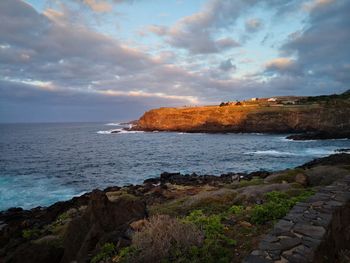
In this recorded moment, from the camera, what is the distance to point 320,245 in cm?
564

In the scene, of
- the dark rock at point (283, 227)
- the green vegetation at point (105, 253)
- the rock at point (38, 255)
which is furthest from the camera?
the rock at point (38, 255)

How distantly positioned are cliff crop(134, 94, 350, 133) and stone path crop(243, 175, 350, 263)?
92.7m

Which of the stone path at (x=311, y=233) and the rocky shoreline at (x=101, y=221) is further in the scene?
the rocky shoreline at (x=101, y=221)

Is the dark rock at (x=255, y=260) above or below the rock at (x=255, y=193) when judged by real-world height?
above

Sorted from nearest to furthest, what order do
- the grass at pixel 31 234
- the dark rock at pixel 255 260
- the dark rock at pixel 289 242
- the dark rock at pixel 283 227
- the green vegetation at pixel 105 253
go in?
the dark rock at pixel 255 260 → the dark rock at pixel 289 242 → the dark rock at pixel 283 227 → the green vegetation at pixel 105 253 → the grass at pixel 31 234

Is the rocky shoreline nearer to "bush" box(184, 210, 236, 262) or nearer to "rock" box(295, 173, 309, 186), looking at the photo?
"rock" box(295, 173, 309, 186)

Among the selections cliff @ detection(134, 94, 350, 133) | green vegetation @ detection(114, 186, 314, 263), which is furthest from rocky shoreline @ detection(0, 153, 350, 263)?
cliff @ detection(134, 94, 350, 133)

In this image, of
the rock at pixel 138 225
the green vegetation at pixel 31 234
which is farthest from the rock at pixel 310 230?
the green vegetation at pixel 31 234

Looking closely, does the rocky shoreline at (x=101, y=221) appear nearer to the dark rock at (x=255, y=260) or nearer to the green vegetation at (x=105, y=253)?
the green vegetation at (x=105, y=253)

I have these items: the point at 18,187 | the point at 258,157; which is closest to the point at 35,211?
the point at 18,187

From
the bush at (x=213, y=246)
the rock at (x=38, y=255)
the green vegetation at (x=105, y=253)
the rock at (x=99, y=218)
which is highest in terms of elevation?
the bush at (x=213, y=246)

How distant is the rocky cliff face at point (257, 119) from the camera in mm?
101312

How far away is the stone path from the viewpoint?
5211 mm

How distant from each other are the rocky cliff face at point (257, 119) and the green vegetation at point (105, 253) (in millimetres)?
97844
